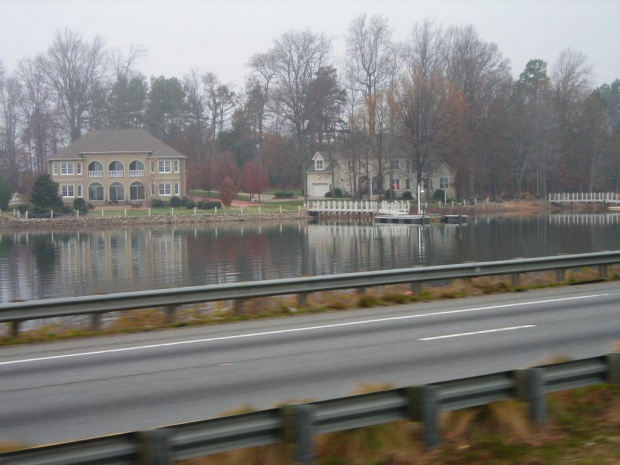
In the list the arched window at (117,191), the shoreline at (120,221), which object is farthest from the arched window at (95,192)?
the shoreline at (120,221)

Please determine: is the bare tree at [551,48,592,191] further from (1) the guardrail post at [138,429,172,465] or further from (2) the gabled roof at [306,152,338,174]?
(1) the guardrail post at [138,429,172,465]

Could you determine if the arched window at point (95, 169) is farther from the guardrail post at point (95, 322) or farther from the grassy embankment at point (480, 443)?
the grassy embankment at point (480, 443)

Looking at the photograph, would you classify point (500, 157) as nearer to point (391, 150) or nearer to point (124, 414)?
point (391, 150)

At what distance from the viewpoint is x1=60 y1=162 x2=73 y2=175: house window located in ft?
291

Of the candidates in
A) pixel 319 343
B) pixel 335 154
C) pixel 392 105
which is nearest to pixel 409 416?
pixel 319 343

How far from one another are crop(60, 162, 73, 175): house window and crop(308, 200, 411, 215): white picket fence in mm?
27717

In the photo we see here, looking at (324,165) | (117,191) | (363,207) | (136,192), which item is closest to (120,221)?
(136,192)

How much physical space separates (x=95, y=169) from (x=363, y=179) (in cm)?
3267

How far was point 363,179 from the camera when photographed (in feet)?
321

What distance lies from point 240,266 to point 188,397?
2692 cm

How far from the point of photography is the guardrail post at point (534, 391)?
6531mm

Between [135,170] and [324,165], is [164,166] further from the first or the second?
[324,165]

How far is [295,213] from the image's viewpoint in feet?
276

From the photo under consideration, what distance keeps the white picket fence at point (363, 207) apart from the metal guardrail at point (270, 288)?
5859 cm
